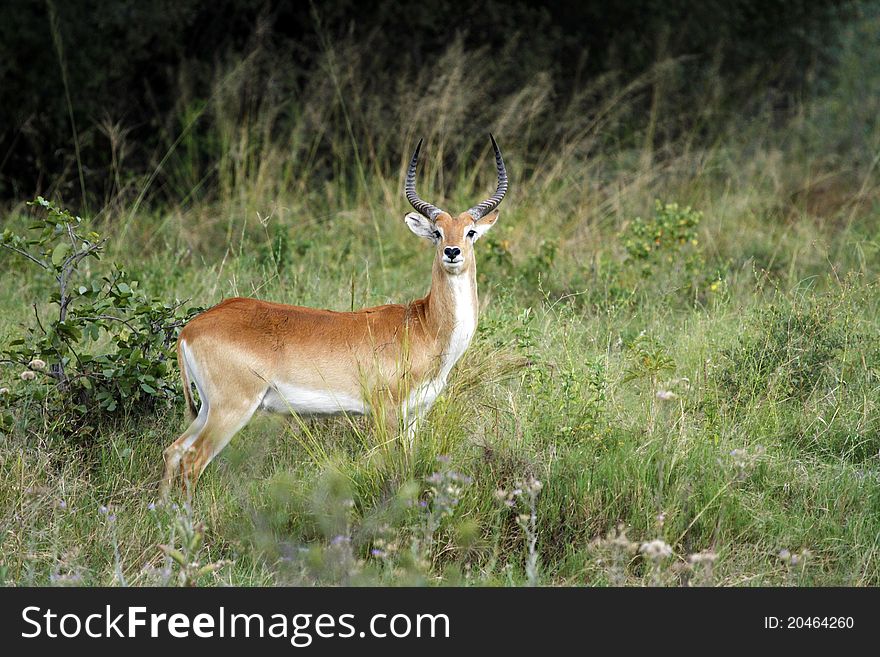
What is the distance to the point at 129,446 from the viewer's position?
5500mm

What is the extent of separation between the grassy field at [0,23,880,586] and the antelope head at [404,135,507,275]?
0.64m

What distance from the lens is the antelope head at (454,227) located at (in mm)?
5434

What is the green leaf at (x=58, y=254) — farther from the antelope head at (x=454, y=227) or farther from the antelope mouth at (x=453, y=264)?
the antelope mouth at (x=453, y=264)

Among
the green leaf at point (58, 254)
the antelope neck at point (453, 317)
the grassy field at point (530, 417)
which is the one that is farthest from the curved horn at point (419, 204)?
the green leaf at point (58, 254)

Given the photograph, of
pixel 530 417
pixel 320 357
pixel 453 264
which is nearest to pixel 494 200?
pixel 453 264

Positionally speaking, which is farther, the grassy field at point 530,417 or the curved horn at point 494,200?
the curved horn at point 494,200

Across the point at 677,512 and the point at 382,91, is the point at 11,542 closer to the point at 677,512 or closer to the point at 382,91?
the point at 677,512

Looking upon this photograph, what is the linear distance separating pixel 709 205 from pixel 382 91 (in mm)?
3460

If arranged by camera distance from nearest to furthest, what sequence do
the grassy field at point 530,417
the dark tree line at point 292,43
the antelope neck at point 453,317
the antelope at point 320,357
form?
1. the grassy field at point 530,417
2. the antelope at point 320,357
3. the antelope neck at point 453,317
4. the dark tree line at point 292,43

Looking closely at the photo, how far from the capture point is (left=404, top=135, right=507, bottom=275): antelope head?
17.8ft

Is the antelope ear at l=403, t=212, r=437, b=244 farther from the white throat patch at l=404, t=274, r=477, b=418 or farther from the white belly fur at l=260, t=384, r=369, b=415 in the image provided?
the white belly fur at l=260, t=384, r=369, b=415

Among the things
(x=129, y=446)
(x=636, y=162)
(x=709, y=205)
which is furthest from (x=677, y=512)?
(x=636, y=162)

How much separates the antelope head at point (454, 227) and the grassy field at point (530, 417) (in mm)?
636

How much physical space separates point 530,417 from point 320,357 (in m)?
1.04
